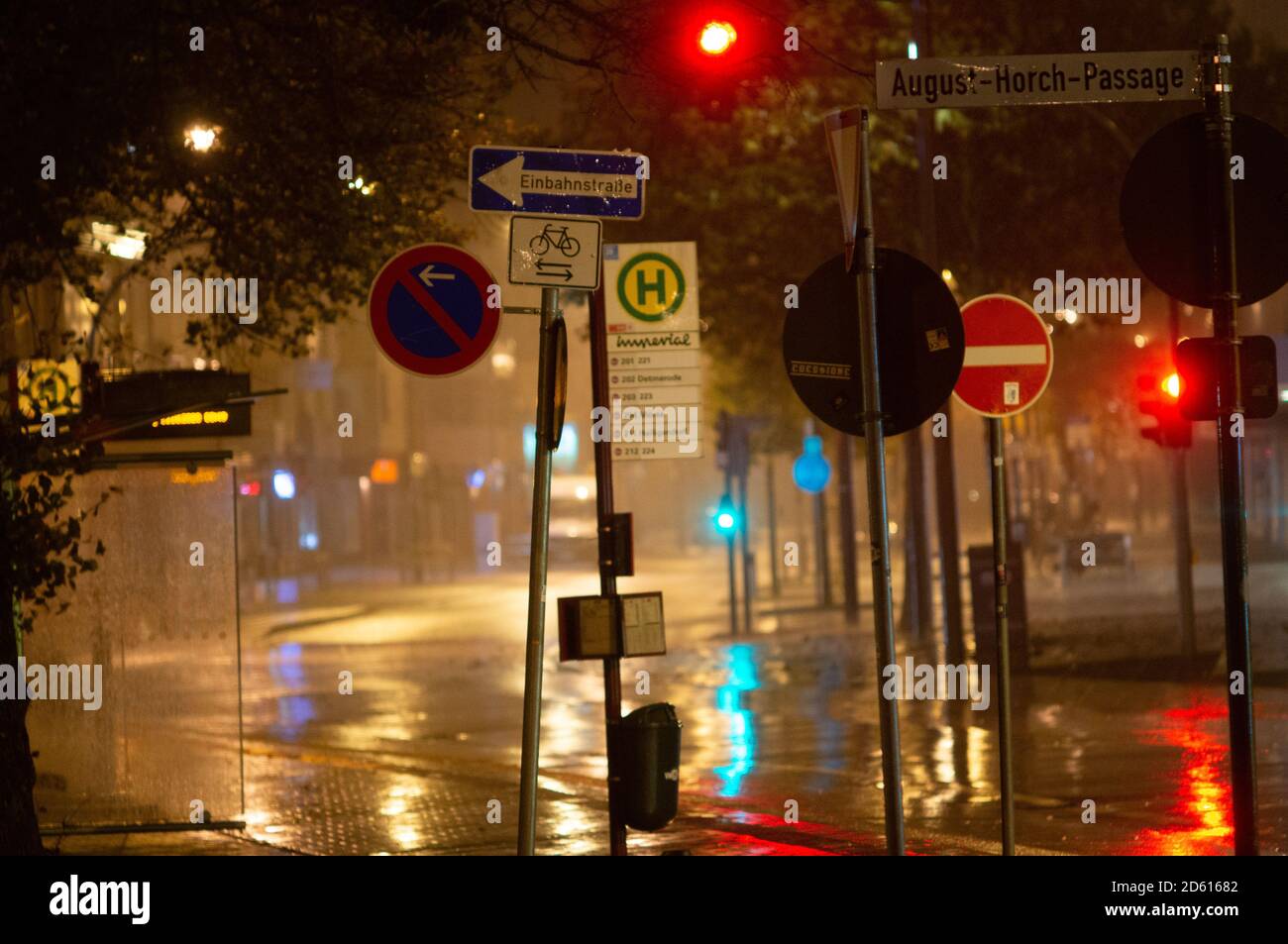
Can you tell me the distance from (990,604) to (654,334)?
9.90m

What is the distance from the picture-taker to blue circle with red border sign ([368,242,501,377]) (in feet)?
25.1

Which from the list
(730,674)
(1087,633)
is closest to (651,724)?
(730,674)

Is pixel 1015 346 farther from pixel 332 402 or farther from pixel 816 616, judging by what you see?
pixel 332 402

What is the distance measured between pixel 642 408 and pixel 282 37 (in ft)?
12.1

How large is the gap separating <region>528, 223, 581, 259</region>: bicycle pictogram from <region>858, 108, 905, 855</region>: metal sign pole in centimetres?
132

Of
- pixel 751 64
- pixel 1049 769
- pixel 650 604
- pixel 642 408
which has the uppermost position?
pixel 751 64

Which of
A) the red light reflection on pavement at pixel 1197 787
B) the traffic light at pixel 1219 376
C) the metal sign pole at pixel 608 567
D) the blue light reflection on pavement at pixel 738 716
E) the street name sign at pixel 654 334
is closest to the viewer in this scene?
the traffic light at pixel 1219 376

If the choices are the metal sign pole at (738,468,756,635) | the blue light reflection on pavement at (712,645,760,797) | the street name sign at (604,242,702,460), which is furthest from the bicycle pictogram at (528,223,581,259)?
the metal sign pole at (738,468,756,635)

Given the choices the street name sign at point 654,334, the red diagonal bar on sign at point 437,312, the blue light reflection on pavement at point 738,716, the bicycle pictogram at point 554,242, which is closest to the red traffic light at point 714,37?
the street name sign at point 654,334

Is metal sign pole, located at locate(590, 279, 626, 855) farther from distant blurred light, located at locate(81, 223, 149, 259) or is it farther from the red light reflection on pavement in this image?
distant blurred light, located at locate(81, 223, 149, 259)

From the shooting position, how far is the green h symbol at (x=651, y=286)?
31.0 ft

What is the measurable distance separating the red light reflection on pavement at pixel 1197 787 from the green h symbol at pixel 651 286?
4.04 m

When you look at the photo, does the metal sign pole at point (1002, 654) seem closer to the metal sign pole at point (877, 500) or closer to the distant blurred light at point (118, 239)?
the metal sign pole at point (877, 500)

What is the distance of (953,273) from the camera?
24.3 metres
